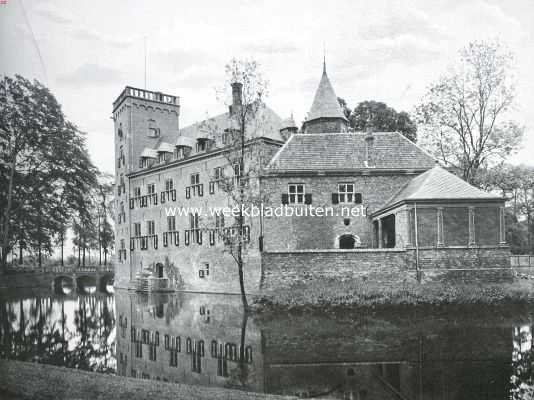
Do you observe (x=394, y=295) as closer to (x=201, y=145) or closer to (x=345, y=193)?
(x=345, y=193)

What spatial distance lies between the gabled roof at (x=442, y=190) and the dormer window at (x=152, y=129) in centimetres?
2006

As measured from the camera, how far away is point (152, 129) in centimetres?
3253

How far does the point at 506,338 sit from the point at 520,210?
32.9 meters

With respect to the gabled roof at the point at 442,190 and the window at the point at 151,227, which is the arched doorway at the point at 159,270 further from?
the gabled roof at the point at 442,190

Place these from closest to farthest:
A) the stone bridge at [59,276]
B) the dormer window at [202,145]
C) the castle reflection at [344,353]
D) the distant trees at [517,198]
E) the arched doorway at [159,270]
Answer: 1. the castle reflection at [344,353]
2. the dormer window at [202,145]
3. the distant trees at [517,198]
4. the stone bridge at [59,276]
5. the arched doorway at [159,270]

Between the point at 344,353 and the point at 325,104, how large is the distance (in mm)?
18173

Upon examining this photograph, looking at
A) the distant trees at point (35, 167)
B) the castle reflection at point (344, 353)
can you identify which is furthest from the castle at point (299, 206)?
the distant trees at point (35, 167)

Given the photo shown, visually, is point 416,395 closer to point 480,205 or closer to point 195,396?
point 195,396

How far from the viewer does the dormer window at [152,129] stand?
32.4 metres

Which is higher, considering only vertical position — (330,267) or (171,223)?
(171,223)

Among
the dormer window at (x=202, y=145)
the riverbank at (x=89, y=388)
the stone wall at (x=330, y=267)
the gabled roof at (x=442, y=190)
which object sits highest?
the dormer window at (x=202, y=145)

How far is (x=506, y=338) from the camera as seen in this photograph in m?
10.5

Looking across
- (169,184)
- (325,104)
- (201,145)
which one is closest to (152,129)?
(169,184)

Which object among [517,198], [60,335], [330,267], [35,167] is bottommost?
[60,335]
